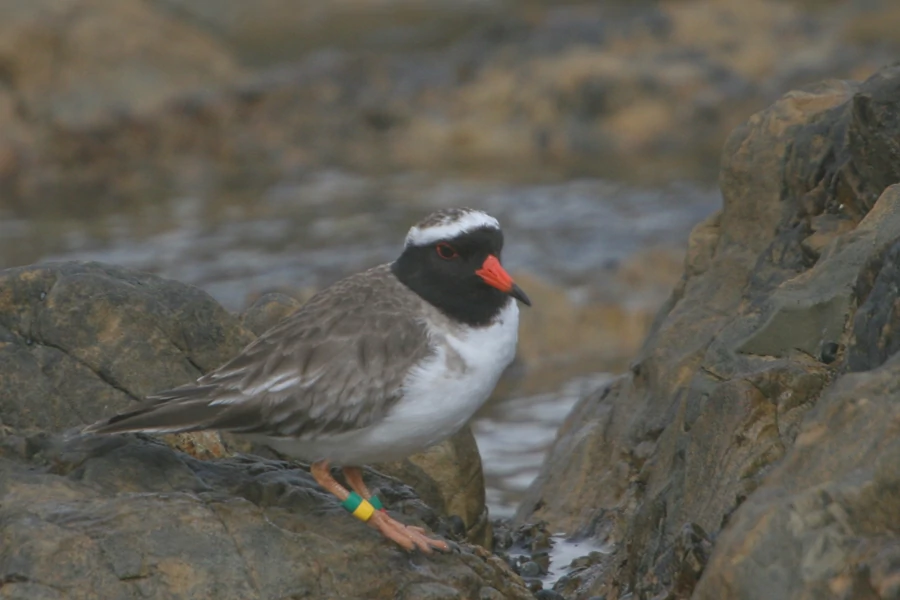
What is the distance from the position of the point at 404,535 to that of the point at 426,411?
551 millimetres

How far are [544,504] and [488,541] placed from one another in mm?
631

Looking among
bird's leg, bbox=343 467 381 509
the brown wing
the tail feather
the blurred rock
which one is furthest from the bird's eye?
the blurred rock

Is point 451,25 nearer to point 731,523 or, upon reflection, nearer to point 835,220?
point 835,220

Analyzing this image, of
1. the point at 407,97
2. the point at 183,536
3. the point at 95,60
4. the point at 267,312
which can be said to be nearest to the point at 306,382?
the point at 183,536

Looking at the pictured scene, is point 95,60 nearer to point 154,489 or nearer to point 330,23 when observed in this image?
point 330,23

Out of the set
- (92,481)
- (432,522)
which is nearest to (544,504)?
(432,522)

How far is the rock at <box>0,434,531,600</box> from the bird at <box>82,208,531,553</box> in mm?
146

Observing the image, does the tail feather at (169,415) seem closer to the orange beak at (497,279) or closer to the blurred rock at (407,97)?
the orange beak at (497,279)

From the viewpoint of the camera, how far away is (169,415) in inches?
231

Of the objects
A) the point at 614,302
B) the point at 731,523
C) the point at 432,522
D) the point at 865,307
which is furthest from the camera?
the point at 614,302

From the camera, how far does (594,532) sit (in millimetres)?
7590

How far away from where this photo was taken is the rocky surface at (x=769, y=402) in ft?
14.3

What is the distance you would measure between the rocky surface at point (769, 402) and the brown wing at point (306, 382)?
130 centimetres

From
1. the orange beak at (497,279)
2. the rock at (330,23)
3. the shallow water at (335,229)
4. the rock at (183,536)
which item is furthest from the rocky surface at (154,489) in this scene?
the rock at (330,23)
